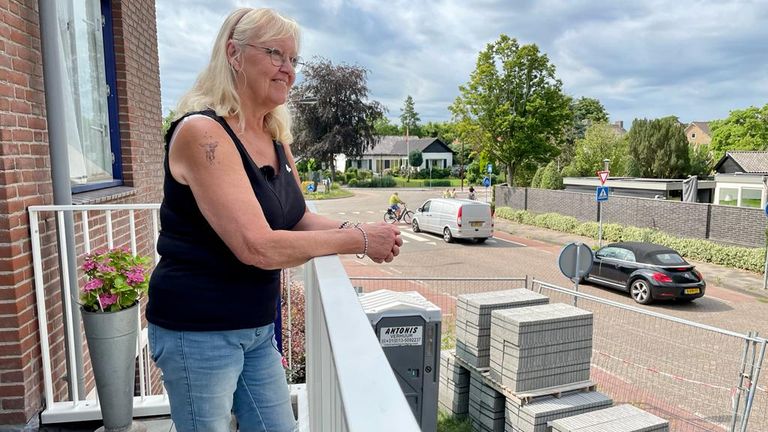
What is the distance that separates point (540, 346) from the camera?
18.3 ft

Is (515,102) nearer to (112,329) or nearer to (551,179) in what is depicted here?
(551,179)

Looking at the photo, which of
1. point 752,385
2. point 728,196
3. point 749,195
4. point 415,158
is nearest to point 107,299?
point 752,385

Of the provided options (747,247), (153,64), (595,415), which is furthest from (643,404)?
(747,247)

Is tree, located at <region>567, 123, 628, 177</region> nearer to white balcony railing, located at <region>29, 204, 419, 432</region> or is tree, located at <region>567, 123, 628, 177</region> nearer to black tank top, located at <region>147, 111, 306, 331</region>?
white balcony railing, located at <region>29, 204, 419, 432</region>

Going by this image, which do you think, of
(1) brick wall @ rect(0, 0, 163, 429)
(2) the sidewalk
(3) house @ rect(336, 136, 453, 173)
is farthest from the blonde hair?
(3) house @ rect(336, 136, 453, 173)

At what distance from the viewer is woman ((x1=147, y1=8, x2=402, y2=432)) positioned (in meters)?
1.30

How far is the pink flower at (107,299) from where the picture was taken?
2549 millimetres

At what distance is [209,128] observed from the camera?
133 cm

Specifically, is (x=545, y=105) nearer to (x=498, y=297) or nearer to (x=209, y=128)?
(x=498, y=297)

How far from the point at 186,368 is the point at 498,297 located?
5.35m

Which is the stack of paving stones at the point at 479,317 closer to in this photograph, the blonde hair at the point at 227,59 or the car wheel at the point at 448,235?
the blonde hair at the point at 227,59

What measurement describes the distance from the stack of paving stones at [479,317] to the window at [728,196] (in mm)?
27670

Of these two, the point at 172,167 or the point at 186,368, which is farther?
the point at 186,368

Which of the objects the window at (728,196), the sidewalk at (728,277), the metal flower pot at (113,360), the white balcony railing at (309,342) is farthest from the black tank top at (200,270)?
the window at (728,196)
